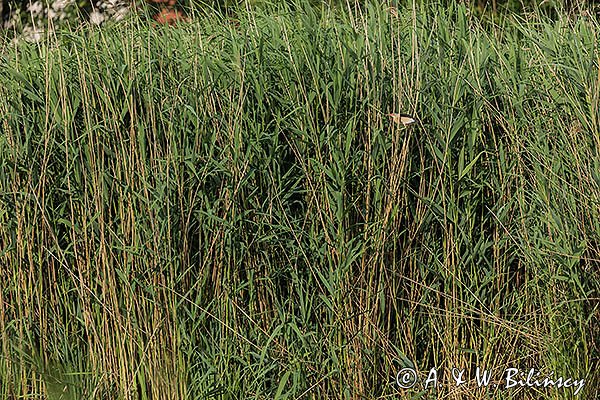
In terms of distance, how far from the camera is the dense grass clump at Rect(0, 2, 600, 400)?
137 inches

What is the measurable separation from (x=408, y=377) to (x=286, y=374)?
507 millimetres

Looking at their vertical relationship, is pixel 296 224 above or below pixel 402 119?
below

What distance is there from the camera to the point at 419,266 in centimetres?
364

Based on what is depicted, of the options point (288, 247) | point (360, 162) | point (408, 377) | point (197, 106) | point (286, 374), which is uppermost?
point (197, 106)

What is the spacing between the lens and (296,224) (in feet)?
11.8

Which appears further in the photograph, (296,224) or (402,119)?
(296,224)

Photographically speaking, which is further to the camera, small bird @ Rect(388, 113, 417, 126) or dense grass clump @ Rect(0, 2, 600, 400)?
dense grass clump @ Rect(0, 2, 600, 400)

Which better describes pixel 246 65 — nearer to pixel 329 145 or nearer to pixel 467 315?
pixel 329 145

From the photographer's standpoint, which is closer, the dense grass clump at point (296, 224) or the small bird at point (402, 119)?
the small bird at point (402, 119)

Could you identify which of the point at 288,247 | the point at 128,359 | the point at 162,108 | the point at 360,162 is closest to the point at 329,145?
the point at 360,162

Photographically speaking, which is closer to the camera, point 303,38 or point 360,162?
point 360,162

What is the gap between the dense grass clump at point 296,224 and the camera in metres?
3.49

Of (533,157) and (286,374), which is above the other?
(533,157)

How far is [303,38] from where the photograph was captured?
377cm
